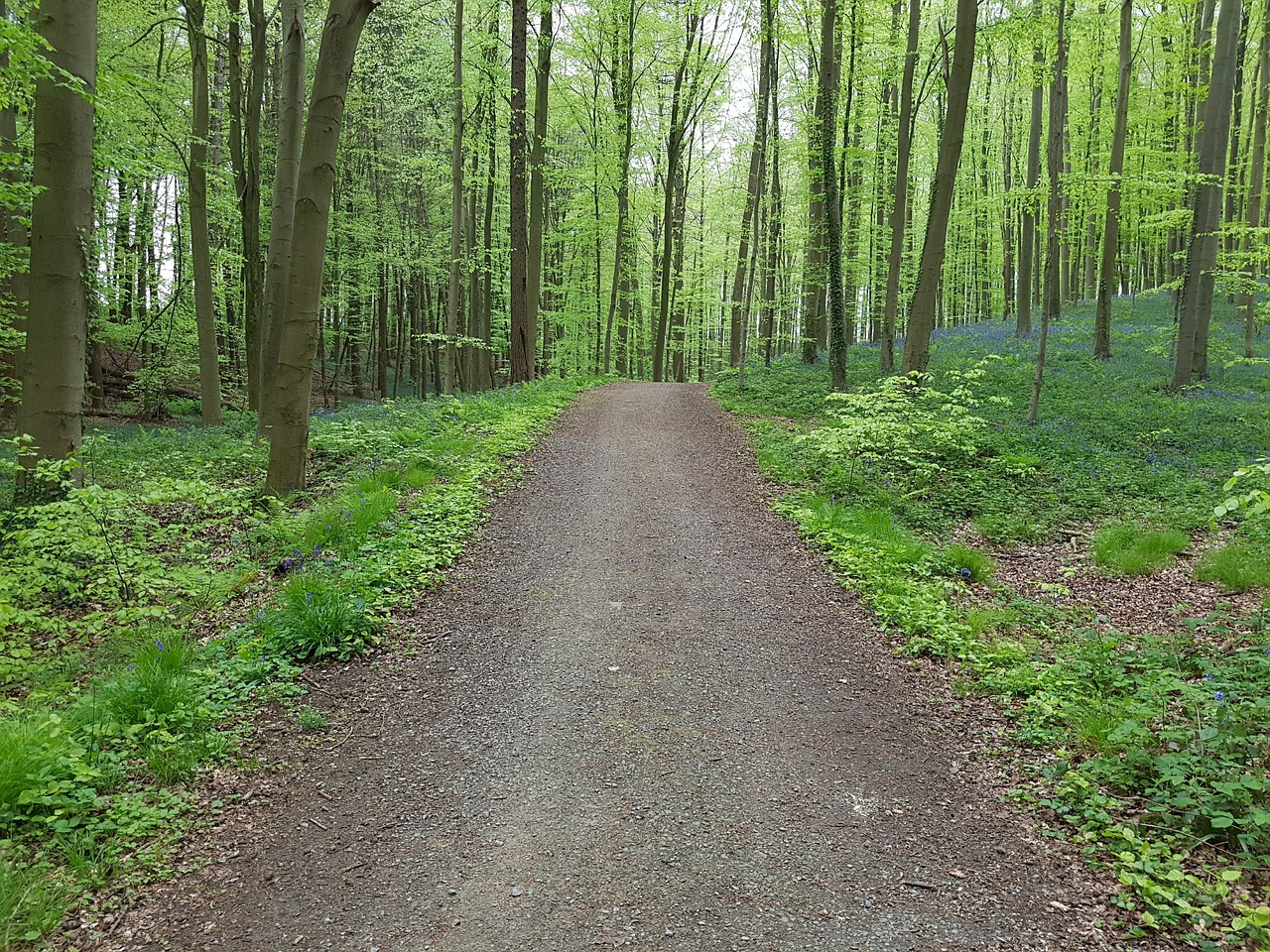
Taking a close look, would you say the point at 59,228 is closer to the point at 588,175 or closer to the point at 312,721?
the point at 312,721

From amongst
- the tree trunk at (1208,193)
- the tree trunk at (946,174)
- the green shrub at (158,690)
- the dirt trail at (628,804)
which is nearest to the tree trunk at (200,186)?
the dirt trail at (628,804)

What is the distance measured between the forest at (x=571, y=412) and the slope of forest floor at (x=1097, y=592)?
0.03 m

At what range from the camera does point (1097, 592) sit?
6.56 meters

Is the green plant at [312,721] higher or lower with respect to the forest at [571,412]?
lower

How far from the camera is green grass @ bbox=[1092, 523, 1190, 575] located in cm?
685

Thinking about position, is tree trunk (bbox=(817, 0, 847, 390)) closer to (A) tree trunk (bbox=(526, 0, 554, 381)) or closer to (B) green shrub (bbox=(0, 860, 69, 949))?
(A) tree trunk (bbox=(526, 0, 554, 381))

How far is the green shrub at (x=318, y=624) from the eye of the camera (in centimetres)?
513

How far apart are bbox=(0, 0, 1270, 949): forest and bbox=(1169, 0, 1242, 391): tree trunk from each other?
8 cm

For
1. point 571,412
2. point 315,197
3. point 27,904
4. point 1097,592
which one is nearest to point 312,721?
point 27,904

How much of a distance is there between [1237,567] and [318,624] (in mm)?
8318

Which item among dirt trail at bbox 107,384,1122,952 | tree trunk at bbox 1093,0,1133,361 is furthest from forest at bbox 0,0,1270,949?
dirt trail at bbox 107,384,1122,952

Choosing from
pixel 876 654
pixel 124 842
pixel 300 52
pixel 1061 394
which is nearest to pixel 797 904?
pixel 876 654

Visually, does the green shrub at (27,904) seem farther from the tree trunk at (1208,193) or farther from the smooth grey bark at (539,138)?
the tree trunk at (1208,193)

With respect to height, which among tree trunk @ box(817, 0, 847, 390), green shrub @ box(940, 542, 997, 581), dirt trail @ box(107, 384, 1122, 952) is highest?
tree trunk @ box(817, 0, 847, 390)
